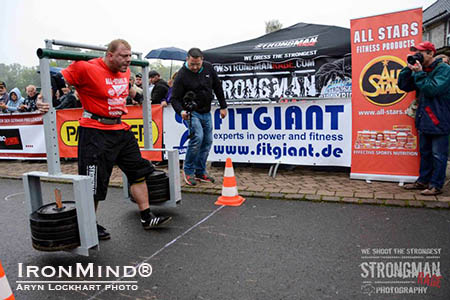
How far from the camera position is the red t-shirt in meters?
3.37

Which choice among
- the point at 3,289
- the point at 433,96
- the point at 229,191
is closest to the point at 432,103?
the point at 433,96

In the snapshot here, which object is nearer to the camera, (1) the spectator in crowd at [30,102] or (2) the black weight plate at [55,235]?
(2) the black weight plate at [55,235]

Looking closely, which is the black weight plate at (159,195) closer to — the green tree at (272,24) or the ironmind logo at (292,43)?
the ironmind logo at (292,43)

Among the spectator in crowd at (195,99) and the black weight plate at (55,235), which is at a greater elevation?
the spectator in crowd at (195,99)

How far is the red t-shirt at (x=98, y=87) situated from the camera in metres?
3.37

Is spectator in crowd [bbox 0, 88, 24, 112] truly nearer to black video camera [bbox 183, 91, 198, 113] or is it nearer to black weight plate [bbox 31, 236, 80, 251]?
black video camera [bbox 183, 91, 198, 113]

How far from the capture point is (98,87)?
3.43m

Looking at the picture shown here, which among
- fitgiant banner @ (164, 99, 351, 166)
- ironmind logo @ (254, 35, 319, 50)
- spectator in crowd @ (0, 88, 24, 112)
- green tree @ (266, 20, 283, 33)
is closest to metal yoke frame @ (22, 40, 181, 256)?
fitgiant banner @ (164, 99, 351, 166)

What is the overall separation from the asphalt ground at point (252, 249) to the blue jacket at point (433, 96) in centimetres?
117

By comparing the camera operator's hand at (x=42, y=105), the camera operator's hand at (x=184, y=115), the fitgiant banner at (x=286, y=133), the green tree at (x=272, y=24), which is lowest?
the fitgiant banner at (x=286, y=133)

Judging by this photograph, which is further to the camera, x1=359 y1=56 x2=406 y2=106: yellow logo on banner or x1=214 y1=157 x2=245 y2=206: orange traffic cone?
x1=359 y1=56 x2=406 y2=106: yellow logo on banner

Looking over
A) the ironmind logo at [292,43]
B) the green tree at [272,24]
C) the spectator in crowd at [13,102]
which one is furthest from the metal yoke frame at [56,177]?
the green tree at [272,24]

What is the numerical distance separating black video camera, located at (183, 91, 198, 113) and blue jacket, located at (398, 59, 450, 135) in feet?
9.69

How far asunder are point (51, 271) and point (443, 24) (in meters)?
33.4
